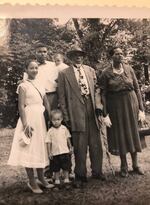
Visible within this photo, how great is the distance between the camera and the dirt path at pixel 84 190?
260cm

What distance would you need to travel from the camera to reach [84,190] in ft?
9.01

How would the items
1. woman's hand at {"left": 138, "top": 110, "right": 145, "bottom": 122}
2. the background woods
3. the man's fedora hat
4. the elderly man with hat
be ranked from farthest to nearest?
woman's hand at {"left": 138, "top": 110, "right": 145, "bottom": 122} → the elderly man with hat → the man's fedora hat → the background woods

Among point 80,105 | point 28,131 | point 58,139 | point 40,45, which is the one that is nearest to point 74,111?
point 80,105

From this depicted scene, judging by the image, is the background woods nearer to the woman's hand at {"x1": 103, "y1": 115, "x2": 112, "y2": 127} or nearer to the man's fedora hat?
the man's fedora hat

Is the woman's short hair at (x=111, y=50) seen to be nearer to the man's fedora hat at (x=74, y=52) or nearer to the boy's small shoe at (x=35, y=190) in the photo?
the man's fedora hat at (x=74, y=52)

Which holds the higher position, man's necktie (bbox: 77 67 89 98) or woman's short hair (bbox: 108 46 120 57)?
woman's short hair (bbox: 108 46 120 57)

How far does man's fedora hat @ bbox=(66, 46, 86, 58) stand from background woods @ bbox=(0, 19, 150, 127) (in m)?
0.03

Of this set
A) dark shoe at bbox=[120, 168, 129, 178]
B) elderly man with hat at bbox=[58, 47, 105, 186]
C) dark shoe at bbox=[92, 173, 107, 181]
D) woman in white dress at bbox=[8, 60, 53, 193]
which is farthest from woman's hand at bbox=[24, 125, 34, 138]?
dark shoe at bbox=[120, 168, 129, 178]

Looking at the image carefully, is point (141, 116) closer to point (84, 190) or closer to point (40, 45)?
→ point (84, 190)

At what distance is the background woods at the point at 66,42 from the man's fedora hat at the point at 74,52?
25mm

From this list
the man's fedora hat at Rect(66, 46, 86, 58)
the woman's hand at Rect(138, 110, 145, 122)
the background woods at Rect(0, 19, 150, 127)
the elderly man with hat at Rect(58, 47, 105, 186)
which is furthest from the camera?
the woman's hand at Rect(138, 110, 145, 122)

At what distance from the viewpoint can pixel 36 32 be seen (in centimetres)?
262

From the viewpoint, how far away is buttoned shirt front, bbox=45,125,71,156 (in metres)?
2.73

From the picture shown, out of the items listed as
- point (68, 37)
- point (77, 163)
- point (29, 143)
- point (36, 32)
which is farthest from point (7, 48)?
point (77, 163)
